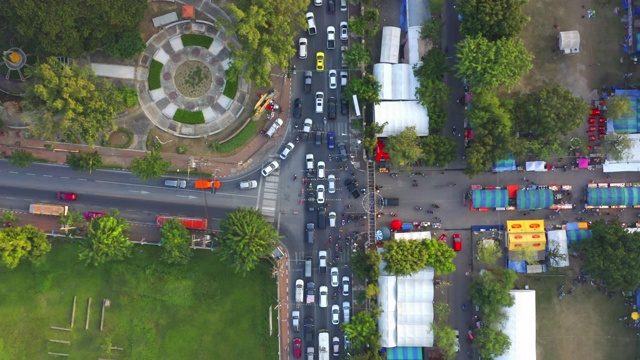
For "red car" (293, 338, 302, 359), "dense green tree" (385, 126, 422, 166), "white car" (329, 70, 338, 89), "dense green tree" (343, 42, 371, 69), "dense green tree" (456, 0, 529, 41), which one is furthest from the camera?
"white car" (329, 70, 338, 89)

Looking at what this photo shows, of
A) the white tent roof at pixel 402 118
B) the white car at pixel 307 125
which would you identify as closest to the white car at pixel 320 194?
the white car at pixel 307 125

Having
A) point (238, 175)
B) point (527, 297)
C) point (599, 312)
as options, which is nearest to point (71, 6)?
point (238, 175)

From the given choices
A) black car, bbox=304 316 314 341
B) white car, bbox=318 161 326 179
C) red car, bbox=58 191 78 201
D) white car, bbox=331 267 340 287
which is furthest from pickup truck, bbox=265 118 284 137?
red car, bbox=58 191 78 201

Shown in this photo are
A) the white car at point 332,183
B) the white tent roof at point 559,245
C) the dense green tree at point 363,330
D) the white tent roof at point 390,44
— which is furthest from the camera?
the white car at point 332,183

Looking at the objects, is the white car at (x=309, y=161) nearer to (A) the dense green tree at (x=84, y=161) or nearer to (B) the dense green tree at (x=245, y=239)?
(B) the dense green tree at (x=245, y=239)

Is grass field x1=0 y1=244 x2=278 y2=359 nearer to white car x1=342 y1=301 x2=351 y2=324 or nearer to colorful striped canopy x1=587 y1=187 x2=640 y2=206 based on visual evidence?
white car x1=342 y1=301 x2=351 y2=324

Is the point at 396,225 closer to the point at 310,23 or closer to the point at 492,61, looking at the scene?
the point at 492,61

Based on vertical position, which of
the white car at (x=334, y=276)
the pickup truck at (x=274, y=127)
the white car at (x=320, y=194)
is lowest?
the white car at (x=334, y=276)

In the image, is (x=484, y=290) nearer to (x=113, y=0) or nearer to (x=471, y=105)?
(x=471, y=105)
